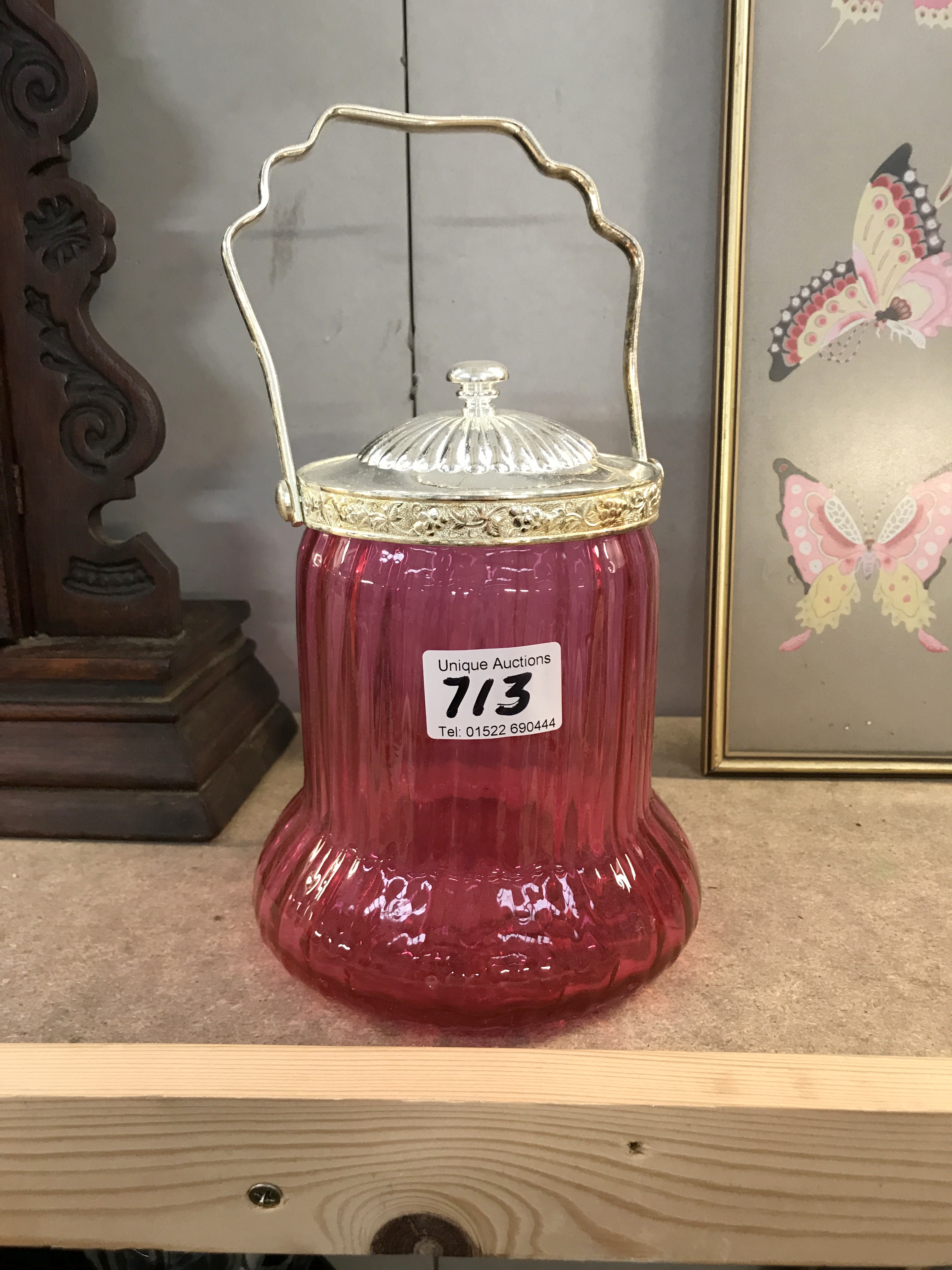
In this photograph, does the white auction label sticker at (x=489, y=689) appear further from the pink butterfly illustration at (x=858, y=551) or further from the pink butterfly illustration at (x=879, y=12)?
the pink butterfly illustration at (x=879, y=12)

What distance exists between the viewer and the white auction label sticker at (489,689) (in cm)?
48

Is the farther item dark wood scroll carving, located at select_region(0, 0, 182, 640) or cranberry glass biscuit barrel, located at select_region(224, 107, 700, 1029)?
dark wood scroll carving, located at select_region(0, 0, 182, 640)

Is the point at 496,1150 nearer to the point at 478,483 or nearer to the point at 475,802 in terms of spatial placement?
the point at 475,802

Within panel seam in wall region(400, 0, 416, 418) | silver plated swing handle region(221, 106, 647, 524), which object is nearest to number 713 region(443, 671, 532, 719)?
silver plated swing handle region(221, 106, 647, 524)

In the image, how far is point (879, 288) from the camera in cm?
72

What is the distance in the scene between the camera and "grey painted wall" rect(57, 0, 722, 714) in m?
0.75

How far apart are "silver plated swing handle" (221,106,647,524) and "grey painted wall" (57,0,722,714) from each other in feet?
0.58

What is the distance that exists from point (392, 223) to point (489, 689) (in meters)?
0.48

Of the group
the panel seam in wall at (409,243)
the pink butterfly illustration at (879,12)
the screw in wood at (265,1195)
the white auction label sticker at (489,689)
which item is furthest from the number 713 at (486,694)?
the pink butterfly illustration at (879,12)

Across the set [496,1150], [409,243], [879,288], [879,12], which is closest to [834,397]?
[879,288]

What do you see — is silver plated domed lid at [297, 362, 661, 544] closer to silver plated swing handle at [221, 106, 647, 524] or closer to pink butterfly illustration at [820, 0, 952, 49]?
silver plated swing handle at [221, 106, 647, 524]

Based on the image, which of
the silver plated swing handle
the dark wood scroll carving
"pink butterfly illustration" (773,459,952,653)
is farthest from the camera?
"pink butterfly illustration" (773,459,952,653)

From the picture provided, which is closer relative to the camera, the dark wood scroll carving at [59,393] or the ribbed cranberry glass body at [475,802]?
the ribbed cranberry glass body at [475,802]

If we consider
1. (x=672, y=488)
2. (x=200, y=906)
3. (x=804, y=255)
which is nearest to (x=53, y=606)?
(x=200, y=906)
